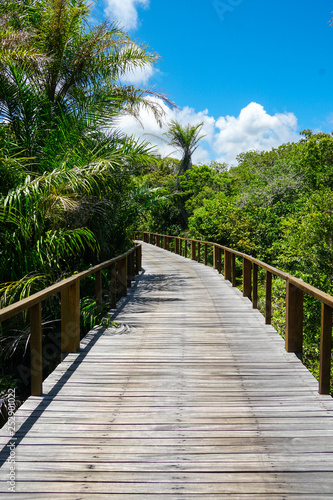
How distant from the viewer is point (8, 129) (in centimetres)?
834

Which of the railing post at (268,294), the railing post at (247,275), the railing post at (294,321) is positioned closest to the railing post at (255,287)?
the railing post at (247,275)

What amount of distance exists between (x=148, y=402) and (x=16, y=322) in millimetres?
3260

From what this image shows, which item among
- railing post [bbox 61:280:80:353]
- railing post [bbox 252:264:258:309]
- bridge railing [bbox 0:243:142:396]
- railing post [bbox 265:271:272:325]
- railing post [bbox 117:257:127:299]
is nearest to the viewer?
bridge railing [bbox 0:243:142:396]

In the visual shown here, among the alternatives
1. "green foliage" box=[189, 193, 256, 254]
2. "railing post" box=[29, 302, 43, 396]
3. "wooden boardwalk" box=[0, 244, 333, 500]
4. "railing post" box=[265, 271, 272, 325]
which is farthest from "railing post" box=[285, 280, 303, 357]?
"green foliage" box=[189, 193, 256, 254]

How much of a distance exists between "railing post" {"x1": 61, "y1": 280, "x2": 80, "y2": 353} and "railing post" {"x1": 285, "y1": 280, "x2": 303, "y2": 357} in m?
2.41

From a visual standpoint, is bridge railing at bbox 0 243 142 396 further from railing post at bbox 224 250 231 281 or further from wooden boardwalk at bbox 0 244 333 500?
railing post at bbox 224 250 231 281

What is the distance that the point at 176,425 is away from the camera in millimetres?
3154

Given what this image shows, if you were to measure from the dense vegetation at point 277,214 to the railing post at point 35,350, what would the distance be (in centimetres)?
945

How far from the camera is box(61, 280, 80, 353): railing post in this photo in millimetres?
4719

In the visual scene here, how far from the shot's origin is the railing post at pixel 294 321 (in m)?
4.75

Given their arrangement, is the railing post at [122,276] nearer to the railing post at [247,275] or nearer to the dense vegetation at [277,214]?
the railing post at [247,275]

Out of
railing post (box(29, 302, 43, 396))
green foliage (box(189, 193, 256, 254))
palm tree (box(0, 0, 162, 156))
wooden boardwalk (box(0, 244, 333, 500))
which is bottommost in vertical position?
wooden boardwalk (box(0, 244, 333, 500))

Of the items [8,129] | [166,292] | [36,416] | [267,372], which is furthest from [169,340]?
[8,129]

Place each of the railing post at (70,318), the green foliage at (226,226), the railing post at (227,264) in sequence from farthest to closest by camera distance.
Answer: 1. the green foliage at (226,226)
2. the railing post at (227,264)
3. the railing post at (70,318)
